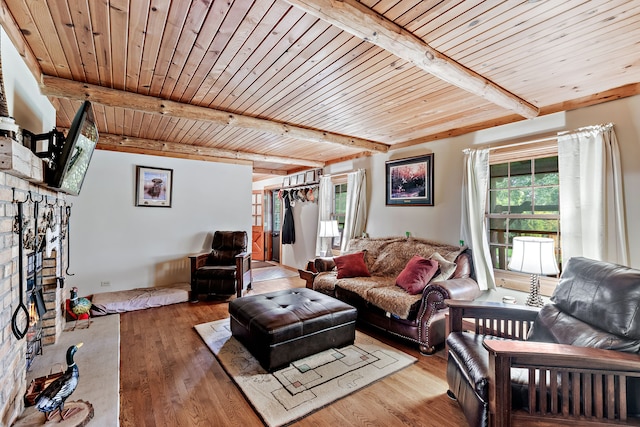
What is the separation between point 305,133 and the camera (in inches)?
142

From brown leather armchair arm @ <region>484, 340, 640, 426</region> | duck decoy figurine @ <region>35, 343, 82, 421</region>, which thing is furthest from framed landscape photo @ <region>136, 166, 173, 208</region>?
brown leather armchair arm @ <region>484, 340, 640, 426</region>

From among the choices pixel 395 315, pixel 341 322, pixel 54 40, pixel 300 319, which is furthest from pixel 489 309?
pixel 54 40

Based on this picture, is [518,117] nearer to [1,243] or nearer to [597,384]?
[597,384]

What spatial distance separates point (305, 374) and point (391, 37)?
7.99ft

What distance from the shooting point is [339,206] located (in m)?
5.63

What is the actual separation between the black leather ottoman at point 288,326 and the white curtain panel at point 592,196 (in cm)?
214

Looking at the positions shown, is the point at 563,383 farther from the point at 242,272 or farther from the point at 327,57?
the point at 242,272

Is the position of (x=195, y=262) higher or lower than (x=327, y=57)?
lower

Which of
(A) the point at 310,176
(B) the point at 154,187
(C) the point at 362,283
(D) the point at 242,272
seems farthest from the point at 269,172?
(C) the point at 362,283

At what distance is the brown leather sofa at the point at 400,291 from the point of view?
2.64 m

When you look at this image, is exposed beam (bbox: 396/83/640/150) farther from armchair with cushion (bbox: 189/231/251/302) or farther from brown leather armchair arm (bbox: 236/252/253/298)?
armchair with cushion (bbox: 189/231/251/302)

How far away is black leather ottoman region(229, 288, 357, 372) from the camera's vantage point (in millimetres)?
2283

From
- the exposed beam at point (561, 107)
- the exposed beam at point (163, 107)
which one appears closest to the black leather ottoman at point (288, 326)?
the exposed beam at point (163, 107)

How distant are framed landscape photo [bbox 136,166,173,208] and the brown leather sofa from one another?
8.49ft
